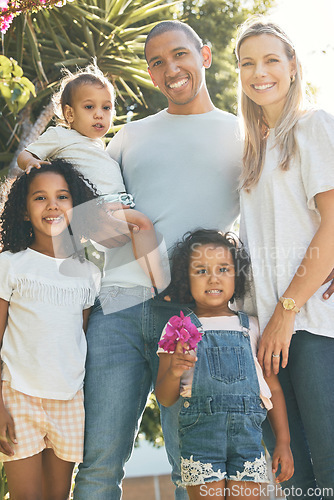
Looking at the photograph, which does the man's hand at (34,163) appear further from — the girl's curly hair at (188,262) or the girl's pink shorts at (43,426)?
the girl's pink shorts at (43,426)

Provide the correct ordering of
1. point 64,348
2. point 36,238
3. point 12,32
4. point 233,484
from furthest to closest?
1. point 12,32
2. point 36,238
3. point 64,348
4. point 233,484

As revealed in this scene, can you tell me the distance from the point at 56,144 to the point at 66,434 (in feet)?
4.46

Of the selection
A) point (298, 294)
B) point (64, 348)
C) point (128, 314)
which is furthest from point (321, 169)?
point (64, 348)

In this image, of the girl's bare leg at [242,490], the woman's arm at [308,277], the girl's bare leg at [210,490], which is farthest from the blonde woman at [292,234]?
the girl's bare leg at [210,490]

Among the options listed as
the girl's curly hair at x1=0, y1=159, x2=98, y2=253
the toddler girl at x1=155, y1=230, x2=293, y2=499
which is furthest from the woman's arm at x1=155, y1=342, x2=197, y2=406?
the girl's curly hair at x1=0, y1=159, x2=98, y2=253

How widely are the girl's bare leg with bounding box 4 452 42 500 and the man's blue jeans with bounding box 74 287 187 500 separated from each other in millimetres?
169

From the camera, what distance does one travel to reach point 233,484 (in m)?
2.29

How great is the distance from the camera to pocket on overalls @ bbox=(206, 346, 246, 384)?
93.7 inches

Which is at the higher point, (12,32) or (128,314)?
(12,32)

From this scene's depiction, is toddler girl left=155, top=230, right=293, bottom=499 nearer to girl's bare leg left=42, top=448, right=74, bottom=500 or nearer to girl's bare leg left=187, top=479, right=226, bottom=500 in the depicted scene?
girl's bare leg left=187, top=479, right=226, bottom=500

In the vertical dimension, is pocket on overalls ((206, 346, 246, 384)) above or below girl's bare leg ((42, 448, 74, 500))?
above

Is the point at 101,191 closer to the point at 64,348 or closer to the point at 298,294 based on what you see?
the point at 64,348

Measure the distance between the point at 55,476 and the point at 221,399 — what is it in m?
0.71

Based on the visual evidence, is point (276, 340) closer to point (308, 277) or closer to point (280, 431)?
point (308, 277)
